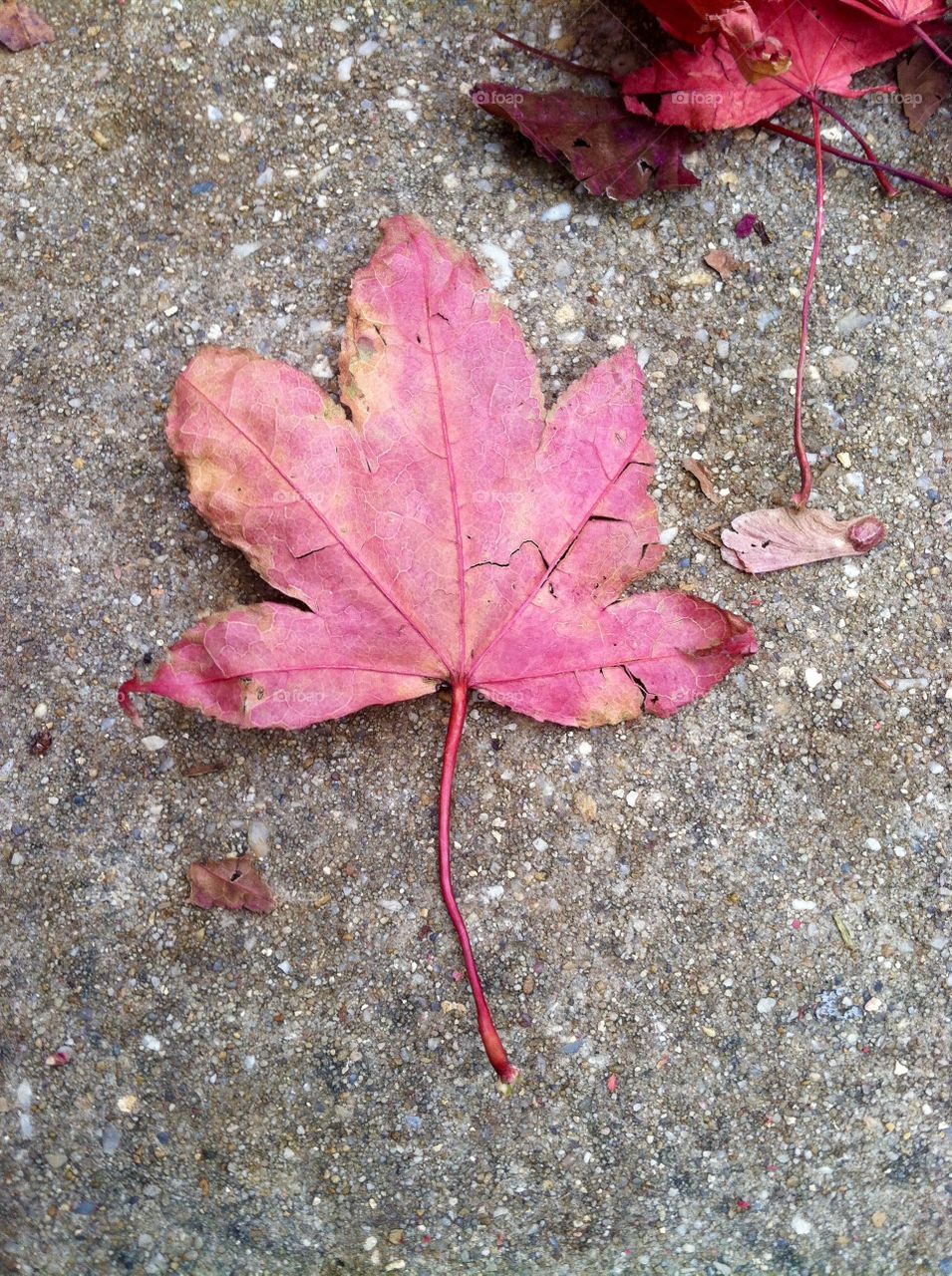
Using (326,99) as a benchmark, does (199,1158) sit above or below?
below

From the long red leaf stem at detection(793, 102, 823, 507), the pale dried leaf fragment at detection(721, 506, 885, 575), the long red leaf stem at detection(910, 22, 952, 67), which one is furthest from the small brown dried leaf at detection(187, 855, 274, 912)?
the long red leaf stem at detection(910, 22, 952, 67)

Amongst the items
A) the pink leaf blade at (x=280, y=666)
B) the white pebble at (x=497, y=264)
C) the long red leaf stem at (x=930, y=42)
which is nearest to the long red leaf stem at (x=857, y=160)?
the long red leaf stem at (x=930, y=42)

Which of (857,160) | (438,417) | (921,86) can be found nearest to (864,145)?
(857,160)

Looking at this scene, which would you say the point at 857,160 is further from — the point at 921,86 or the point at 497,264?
the point at 497,264

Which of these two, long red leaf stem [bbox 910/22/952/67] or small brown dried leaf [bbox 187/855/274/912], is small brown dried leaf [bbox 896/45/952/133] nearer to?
long red leaf stem [bbox 910/22/952/67]

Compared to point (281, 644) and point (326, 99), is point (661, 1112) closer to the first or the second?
point (281, 644)

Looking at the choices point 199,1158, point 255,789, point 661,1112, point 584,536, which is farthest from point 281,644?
point 661,1112
